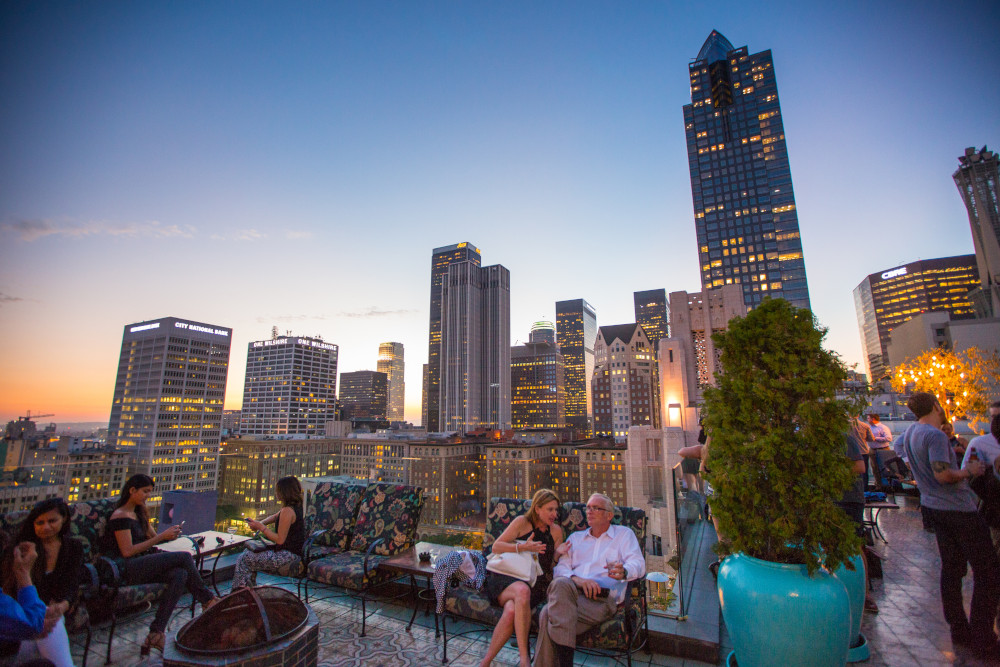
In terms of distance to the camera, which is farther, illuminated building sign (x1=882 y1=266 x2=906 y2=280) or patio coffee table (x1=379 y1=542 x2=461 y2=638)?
illuminated building sign (x1=882 y1=266 x2=906 y2=280)

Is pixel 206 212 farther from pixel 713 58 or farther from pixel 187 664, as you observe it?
pixel 713 58

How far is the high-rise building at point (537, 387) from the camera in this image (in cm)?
11512

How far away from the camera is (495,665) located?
2520mm

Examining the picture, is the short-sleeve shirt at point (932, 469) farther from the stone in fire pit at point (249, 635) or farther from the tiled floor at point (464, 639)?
the stone in fire pit at point (249, 635)

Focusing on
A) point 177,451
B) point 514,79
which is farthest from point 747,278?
point 177,451

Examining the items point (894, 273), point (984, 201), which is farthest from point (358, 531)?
point (894, 273)

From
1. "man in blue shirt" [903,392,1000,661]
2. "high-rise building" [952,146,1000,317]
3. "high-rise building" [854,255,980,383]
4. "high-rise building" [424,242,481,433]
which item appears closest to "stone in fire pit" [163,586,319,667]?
"man in blue shirt" [903,392,1000,661]

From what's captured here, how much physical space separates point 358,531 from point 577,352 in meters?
150

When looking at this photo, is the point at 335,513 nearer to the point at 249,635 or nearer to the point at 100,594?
the point at 100,594

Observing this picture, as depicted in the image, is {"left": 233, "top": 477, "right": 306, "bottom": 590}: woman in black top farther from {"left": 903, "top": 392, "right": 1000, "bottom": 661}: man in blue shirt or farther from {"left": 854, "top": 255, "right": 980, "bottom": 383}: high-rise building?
{"left": 854, "top": 255, "right": 980, "bottom": 383}: high-rise building

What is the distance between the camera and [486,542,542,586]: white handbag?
96.4 inches

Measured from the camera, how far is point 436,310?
120312 millimetres

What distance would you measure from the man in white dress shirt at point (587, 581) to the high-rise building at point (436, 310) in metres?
103

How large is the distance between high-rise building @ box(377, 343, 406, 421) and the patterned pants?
18097 centimetres
